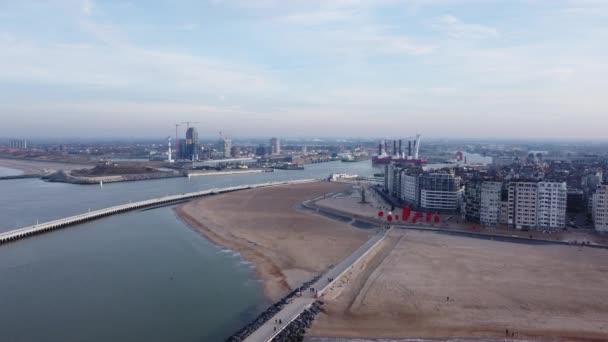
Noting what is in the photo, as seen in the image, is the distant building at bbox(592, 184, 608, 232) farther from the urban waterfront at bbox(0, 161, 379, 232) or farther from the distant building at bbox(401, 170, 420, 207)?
Result: the urban waterfront at bbox(0, 161, 379, 232)

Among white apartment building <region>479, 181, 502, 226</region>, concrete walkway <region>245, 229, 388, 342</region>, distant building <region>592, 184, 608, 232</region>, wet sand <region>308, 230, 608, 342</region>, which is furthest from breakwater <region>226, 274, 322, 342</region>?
distant building <region>592, 184, 608, 232</region>

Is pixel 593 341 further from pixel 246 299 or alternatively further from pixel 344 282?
pixel 246 299

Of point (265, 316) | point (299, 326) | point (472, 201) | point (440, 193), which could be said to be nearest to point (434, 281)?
point (299, 326)

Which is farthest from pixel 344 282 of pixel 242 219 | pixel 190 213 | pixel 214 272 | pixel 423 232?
pixel 190 213

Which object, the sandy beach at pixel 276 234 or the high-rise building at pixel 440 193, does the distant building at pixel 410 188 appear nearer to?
the high-rise building at pixel 440 193

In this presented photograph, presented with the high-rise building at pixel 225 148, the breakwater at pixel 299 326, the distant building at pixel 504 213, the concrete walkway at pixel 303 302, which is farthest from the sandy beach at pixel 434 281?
the high-rise building at pixel 225 148

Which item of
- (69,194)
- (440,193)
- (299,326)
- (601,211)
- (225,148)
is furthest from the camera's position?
(225,148)

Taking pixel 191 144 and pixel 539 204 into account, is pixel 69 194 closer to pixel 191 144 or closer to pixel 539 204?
pixel 539 204
